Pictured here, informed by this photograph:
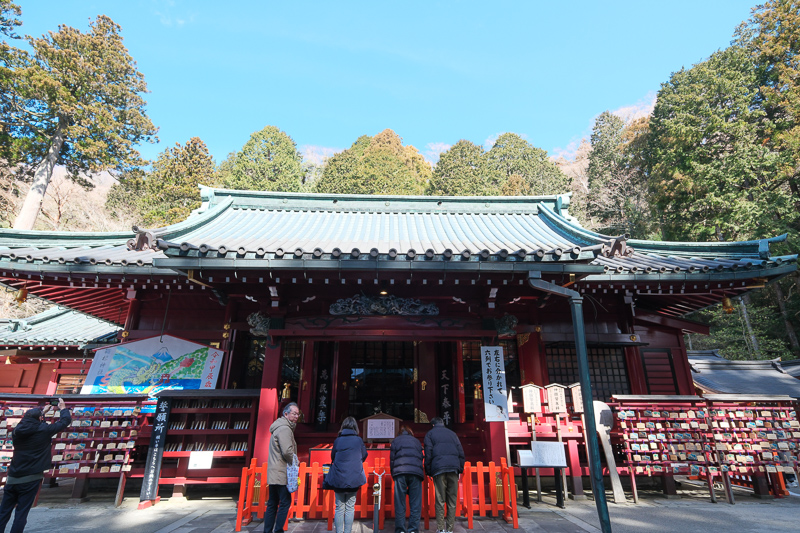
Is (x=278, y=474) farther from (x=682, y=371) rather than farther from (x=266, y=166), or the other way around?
(x=266, y=166)

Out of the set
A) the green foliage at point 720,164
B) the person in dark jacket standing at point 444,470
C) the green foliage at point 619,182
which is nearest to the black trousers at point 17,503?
the person in dark jacket standing at point 444,470

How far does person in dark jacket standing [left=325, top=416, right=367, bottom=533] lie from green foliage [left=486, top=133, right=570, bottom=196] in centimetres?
3236

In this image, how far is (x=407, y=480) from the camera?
18.8 feet

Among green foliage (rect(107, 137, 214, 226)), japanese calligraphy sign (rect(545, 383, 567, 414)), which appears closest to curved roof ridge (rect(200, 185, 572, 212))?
japanese calligraphy sign (rect(545, 383, 567, 414))

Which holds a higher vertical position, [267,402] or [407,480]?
[267,402]

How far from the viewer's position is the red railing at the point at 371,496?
6180 millimetres

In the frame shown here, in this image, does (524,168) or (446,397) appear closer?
(446,397)

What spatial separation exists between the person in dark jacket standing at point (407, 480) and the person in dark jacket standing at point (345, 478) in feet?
1.87

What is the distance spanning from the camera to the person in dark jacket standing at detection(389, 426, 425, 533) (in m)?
5.56

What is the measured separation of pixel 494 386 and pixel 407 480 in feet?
8.63

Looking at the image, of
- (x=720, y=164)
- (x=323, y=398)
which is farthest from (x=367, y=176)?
(x=323, y=398)

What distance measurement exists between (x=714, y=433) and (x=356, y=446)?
7240 mm

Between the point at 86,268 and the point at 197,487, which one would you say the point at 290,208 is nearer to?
the point at 86,268

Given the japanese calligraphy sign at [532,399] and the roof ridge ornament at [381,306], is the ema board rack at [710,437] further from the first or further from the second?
the roof ridge ornament at [381,306]
